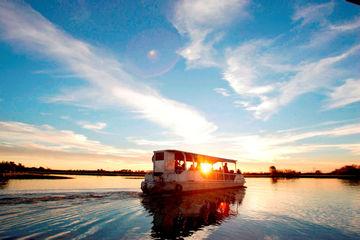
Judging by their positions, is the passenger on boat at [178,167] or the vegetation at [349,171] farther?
the vegetation at [349,171]

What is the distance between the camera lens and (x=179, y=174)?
2938 centimetres

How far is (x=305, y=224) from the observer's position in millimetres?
16172

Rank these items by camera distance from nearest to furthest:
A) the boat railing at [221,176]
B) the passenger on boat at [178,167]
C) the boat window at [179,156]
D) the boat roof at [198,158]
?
1. the passenger on boat at [178,167]
2. the boat window at [179,156]
3. the boat roof at [198,158]
4. the boat railing at [221,176]

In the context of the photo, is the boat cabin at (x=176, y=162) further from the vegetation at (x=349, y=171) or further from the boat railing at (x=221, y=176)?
the vegetation at (x=349, y=171)

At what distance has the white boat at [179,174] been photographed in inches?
1112

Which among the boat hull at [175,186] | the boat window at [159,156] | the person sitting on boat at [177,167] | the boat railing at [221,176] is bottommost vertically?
the boat hull at [175,186]

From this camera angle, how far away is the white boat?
28248 millimetres

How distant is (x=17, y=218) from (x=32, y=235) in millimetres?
4069

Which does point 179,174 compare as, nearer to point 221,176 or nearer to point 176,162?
point 176,162

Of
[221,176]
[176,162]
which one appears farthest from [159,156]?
[221,176]

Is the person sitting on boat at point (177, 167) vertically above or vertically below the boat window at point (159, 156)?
below

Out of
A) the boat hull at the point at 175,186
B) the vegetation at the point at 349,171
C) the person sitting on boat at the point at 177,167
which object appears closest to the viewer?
the boat hull at the point at 175,186

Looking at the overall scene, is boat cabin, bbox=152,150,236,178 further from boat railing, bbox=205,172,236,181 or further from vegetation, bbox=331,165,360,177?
vegetation, bbox=331,165,360,177

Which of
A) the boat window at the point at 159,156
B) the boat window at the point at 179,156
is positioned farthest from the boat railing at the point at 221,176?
the boat window at the point at 159,156
